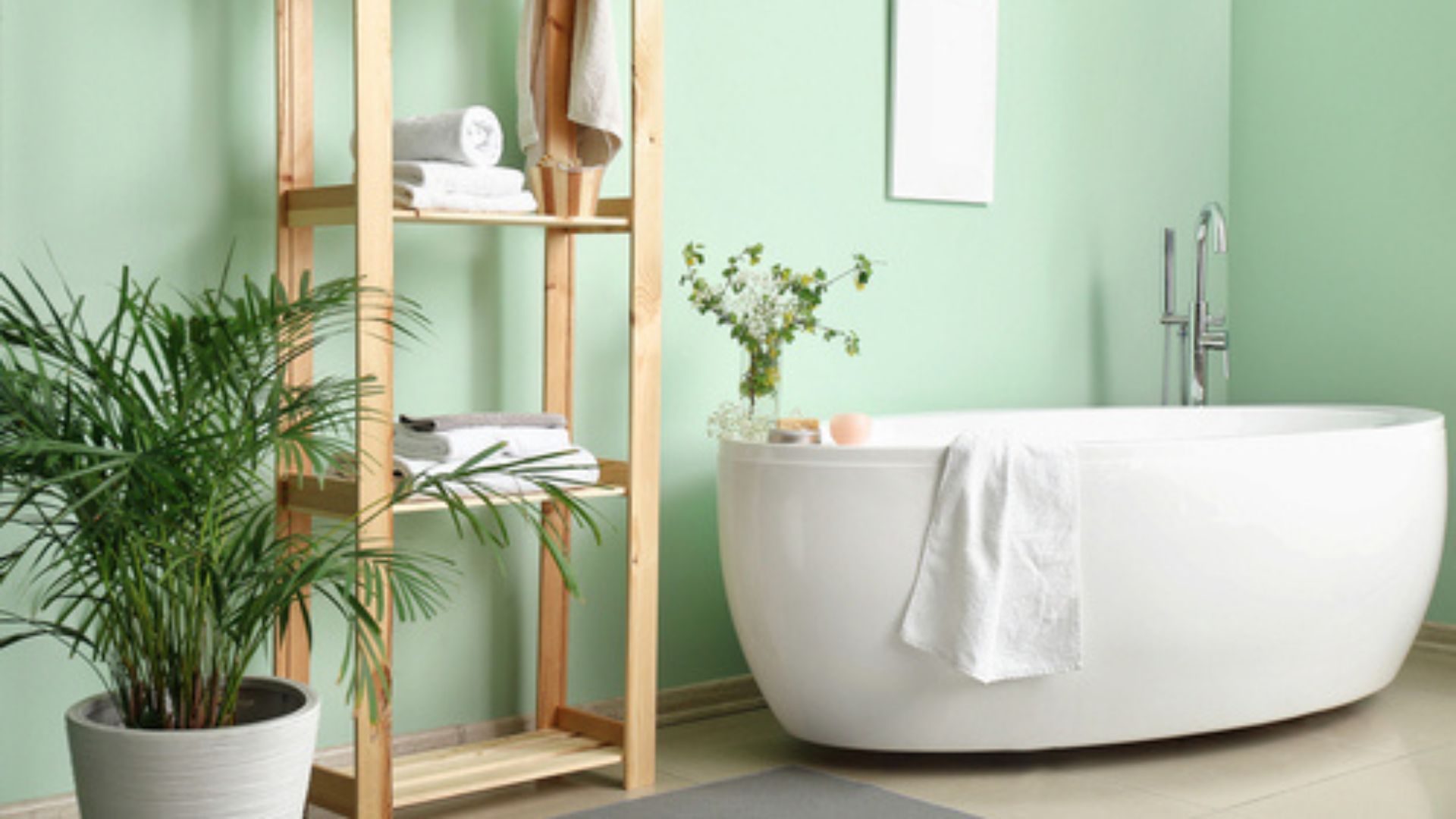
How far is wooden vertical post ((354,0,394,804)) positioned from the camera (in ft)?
8.71

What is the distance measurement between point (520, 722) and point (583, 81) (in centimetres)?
123

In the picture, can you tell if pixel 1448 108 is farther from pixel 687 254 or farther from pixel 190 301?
pixel 190 301

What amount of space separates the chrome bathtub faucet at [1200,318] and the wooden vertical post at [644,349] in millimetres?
1806

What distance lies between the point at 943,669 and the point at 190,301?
1436mm

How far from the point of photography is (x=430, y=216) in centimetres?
278

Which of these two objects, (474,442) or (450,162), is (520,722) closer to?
(474,442)

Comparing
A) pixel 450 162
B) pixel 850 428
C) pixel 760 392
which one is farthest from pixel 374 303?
pixel 850 428

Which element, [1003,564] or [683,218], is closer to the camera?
[1003,564]

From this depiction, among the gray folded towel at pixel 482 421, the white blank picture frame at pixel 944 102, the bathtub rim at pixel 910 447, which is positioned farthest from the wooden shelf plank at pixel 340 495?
the white blank picture frame at pixel 944 102

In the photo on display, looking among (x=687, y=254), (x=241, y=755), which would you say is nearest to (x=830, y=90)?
(x=687, y=254)

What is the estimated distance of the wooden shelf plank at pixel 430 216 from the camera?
9.04 ft

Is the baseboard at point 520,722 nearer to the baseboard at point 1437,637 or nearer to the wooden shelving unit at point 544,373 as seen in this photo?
the wooden shelving unit at point 544,373

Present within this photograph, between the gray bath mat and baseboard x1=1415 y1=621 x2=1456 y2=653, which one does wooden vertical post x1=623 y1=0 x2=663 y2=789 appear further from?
baseboard x1=1415 y1=621 x2=1456 y2=653

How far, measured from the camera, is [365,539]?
8.14 ft
